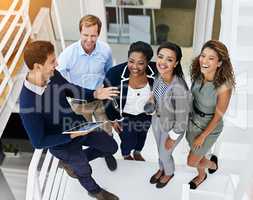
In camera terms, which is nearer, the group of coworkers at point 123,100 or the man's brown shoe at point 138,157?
the group of coworkers at point 123,100

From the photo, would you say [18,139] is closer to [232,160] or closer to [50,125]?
[50,125]

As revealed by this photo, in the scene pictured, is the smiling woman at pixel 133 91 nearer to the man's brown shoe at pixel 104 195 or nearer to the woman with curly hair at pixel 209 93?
the woman with curly hair at pixel 209 93

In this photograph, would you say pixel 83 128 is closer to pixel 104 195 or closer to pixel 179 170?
pixel 104 195

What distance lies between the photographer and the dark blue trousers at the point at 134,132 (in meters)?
2.52

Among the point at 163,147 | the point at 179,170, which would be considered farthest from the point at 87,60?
the point at 179,170

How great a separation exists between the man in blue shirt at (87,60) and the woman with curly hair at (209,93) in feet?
2.04

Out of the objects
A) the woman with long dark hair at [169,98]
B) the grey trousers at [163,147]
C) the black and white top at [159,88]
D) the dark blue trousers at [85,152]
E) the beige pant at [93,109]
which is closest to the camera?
the woman with long dark hair at [169,98]

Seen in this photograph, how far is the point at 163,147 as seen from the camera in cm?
250

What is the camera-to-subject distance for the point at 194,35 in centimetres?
336

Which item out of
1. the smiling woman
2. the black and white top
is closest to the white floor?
the smiling woman

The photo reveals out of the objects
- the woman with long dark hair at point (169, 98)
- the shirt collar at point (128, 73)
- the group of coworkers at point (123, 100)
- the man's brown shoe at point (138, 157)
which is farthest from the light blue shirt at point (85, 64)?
the man's brown shoe at point (138, 157)

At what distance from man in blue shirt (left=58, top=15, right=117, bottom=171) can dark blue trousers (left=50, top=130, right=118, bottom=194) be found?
24 cm

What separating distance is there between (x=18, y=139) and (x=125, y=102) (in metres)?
1.74

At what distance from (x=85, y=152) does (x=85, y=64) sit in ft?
1.83
